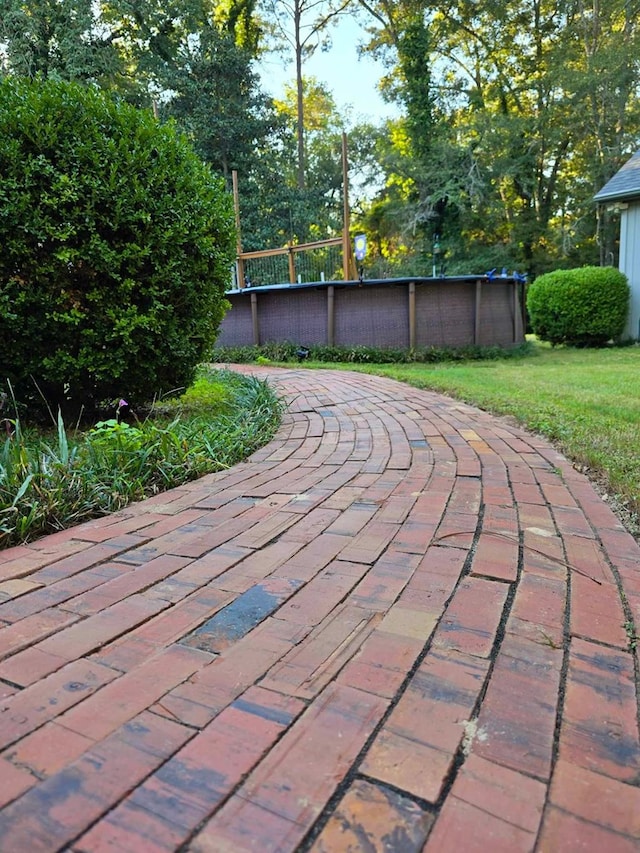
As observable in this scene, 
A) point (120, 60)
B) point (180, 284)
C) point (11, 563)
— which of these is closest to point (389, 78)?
point (120, 60)

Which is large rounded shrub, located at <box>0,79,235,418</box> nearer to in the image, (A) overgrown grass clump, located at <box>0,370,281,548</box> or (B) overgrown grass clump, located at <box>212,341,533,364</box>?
(A) overgrown grass clump, located at <box>0,370,281,548</box>

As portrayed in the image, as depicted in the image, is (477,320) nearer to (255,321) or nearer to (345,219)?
(345,219)

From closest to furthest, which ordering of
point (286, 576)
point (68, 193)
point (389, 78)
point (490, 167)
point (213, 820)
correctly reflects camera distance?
1. point (213, 820)
2. point (286, 576)
3. point (68, 193)
4. point (490, 167)
5. point (389, 78)

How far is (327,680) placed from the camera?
3.30ft

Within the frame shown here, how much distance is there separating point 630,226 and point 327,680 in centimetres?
1278

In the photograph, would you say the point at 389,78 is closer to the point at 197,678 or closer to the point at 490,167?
the point at 490,167

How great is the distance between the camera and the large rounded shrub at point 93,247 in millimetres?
2736

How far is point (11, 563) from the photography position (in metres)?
1.58

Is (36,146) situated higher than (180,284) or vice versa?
(36,146)

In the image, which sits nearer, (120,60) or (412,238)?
(120,60)

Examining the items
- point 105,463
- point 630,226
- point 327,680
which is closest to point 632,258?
point 630,226

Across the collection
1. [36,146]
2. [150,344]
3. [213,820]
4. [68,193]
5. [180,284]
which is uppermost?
[36,146]

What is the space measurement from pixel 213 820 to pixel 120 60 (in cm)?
2215

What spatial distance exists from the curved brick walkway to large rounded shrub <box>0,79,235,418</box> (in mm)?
1417
